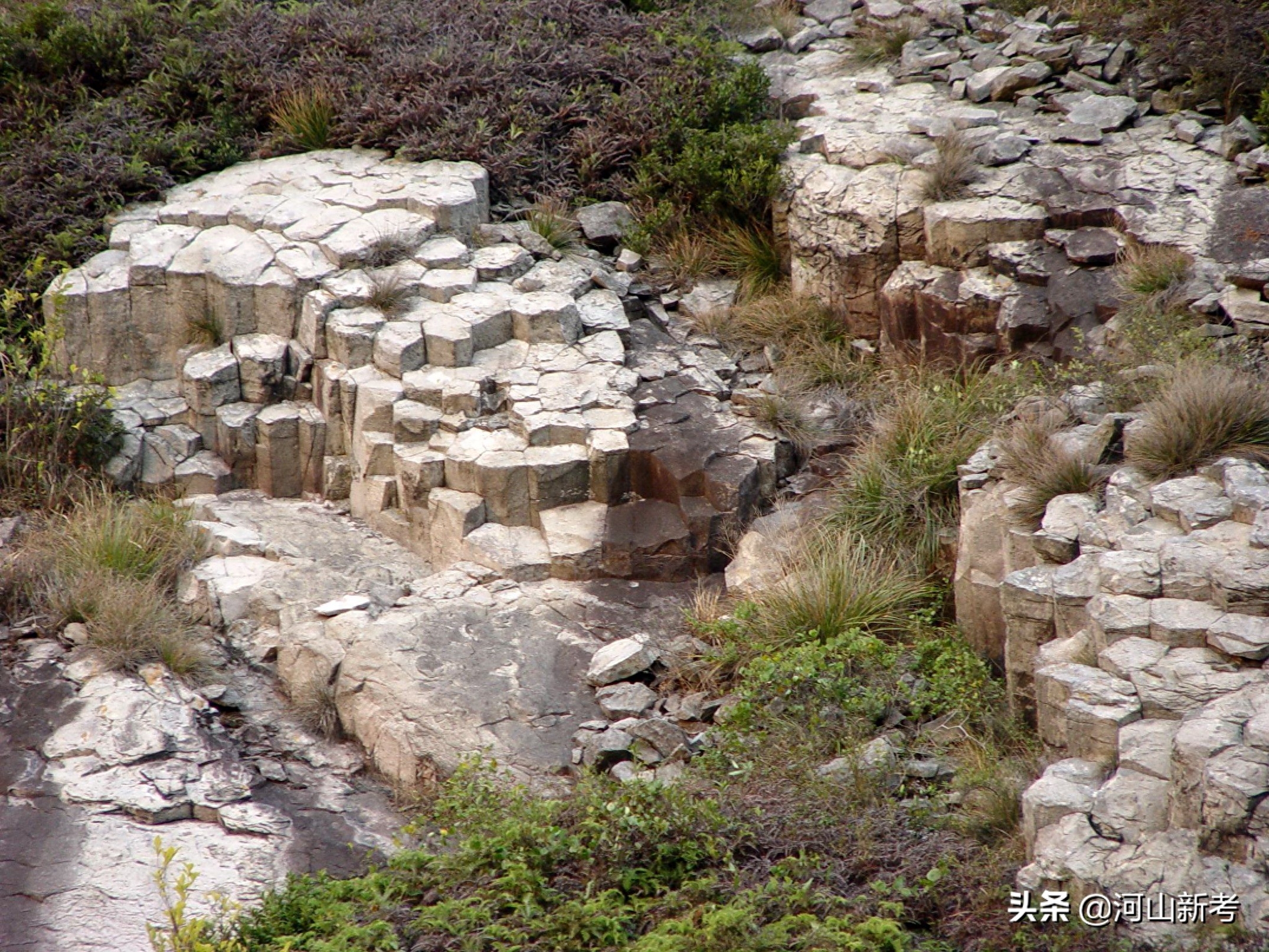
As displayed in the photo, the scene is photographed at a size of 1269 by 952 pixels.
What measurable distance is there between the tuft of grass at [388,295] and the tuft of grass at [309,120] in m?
2.16

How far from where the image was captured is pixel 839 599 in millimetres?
6535

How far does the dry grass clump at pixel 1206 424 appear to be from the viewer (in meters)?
5.77

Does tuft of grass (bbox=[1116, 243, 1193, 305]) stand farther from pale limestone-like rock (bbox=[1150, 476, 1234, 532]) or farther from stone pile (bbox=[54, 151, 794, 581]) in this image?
stone pile (bbox=[54, 151, 794, 581])

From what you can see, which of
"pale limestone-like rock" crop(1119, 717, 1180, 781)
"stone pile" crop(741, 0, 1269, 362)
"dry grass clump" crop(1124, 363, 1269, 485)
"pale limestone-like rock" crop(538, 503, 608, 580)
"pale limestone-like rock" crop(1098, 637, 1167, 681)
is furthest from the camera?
"stone pile" crop(741, 0, 1269, 362)

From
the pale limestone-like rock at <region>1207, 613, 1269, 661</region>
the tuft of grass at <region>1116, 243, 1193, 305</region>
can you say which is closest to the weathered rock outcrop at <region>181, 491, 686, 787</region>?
the pale limestone-like rock at <region>1207, 613, 1269, 661</region>

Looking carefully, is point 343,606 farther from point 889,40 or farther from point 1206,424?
point 889,40

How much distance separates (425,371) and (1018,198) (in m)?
4.53

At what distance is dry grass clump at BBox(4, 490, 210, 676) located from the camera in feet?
22.1

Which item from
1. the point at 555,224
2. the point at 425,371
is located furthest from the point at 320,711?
the point at 555,224

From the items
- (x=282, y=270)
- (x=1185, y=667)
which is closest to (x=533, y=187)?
(x=282, y=270)

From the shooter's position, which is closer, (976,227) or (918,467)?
(918,467)

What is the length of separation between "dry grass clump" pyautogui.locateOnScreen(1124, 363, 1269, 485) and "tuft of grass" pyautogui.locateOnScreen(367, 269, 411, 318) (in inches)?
208

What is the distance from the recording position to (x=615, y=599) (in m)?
7.30

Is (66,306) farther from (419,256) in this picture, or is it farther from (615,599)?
(615,599)
